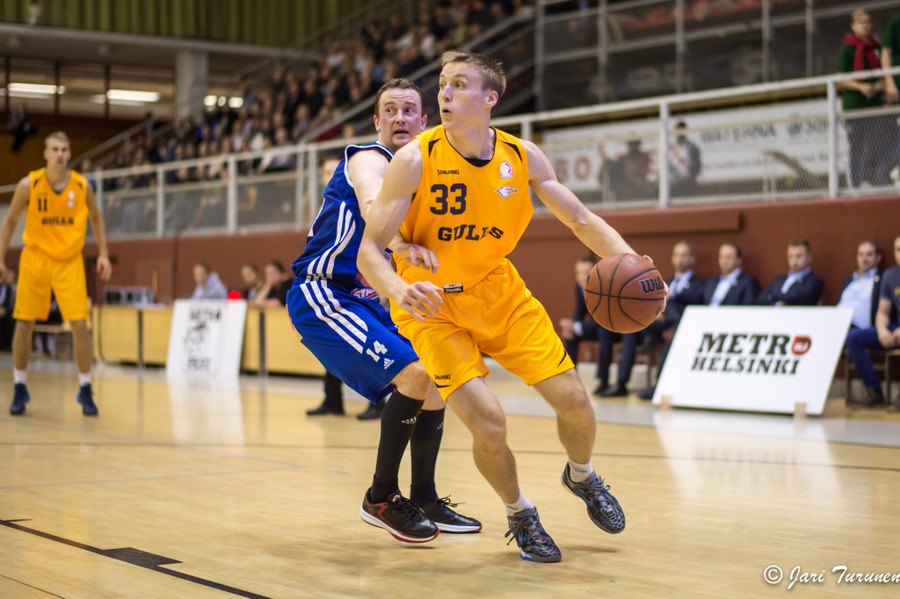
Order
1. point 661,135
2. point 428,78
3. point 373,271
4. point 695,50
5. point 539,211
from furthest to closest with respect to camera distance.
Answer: point 428,78 < point 695,50 < point 539,211 < point 661,135 < point 373,271

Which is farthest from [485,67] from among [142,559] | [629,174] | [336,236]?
[629,174]

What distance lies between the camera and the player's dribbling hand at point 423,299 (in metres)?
3.40

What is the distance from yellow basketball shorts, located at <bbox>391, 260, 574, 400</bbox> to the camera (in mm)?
3840

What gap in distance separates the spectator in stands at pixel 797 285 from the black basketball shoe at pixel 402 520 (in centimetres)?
651

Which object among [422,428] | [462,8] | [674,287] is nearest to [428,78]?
[462,8]

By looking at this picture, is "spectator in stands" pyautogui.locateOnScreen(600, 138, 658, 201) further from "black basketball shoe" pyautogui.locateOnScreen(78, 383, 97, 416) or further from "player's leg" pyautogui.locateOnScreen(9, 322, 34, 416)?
"player's leg" pyautogui.locateOnScreen(9, 322, 34, 416)

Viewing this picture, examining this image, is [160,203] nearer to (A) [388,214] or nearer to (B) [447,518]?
(B) [447,518]

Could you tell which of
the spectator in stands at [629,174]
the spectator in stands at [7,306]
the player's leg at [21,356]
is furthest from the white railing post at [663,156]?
the spectator in stands at [7,306]

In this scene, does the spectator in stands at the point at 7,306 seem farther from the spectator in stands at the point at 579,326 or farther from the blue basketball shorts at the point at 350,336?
the blue basketball shorts at the point at 350,336

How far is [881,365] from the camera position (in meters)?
9.86

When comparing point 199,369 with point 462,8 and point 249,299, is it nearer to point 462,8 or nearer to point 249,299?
point 249,299

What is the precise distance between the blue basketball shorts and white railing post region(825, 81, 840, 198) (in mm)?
7226

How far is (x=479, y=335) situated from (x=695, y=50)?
40.1ft

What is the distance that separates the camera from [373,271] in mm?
3650
